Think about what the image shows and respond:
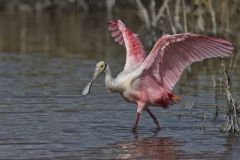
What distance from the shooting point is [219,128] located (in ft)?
34.8

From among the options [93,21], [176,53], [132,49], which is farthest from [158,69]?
[93,21]

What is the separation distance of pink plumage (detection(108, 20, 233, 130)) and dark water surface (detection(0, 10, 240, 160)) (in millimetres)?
334

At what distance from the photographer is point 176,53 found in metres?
11.0

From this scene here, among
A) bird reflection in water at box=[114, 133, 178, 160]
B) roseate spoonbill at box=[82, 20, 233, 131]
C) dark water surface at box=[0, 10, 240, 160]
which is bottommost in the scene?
bird reflection in water at box=[114, 133, 178, 160]

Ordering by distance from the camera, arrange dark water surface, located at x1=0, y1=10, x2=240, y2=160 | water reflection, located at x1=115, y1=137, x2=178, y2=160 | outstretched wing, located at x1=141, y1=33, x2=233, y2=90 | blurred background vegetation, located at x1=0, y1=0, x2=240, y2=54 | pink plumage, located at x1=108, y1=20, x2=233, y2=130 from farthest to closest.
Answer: blurred background vegetation, located at x1=0, y1=0, x2=240, y2=54 < pink plumage, located at x1=108, y1=20, x2=233, y2=130 < outstretched wing, located at x1=141, y1=33, x2=233, y2=90 < dark water surface, located at x1=0, y1=10, x2=240, y2=160 < water reflection, located at x1=115, y1=137, x2=178, y2=160

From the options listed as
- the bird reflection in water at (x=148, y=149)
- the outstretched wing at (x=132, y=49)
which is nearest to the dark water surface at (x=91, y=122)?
the bird reflection in water at (x=148, y=149)

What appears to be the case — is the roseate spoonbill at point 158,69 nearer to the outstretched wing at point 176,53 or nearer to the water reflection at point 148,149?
the outstretched wing at point 176,53

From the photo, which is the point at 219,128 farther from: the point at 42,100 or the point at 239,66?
the point at 239,66

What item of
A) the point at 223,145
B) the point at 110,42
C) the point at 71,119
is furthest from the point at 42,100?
the point at 110,42

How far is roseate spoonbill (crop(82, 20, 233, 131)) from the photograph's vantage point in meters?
10.6

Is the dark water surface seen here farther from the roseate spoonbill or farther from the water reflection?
the roseate spoonbill

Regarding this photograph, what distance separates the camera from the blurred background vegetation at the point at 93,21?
64.0 feet

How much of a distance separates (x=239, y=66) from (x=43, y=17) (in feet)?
51.2

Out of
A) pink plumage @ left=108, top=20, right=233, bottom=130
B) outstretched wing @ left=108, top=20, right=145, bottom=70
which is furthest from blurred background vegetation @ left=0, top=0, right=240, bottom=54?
pink plumage @ left=108, top=20, right=233, bottom=130
